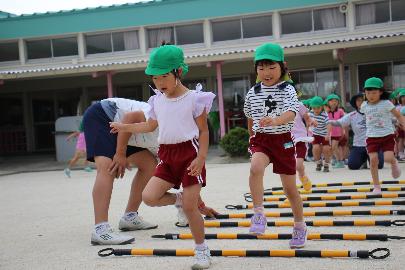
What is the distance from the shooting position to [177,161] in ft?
12.1

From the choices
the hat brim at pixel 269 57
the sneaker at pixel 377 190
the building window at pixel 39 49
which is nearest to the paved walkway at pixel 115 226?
the sneaker at pixel 377 190

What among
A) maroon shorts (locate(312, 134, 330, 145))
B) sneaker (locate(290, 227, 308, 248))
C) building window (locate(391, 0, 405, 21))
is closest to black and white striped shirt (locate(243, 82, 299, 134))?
sneaker (locate(290, 227, 308, 248))

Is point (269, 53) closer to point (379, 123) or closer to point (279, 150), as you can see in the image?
point (279, 150)

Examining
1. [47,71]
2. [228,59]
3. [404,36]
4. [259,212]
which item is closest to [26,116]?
[47,71]

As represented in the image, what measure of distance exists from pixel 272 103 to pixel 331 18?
1673 cm

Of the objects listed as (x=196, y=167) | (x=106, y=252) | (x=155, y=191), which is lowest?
(x=106, y=252)

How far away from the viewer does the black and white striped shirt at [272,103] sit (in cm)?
407

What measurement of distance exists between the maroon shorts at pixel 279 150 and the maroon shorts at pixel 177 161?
0.69 meters

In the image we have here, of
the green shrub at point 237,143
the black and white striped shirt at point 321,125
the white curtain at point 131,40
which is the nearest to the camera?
the black and white striped shirt at point 321,125

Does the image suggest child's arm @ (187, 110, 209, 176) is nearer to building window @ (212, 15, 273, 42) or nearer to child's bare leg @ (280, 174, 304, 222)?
child's bare leg @ (280, 174, 304, 222)

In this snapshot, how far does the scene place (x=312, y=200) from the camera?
234 inches

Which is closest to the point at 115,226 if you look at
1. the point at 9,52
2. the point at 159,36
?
the point at 159,36

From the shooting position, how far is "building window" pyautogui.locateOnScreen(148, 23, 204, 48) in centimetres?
2109

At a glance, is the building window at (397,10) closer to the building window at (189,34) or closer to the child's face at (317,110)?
the building window at (189,34)
